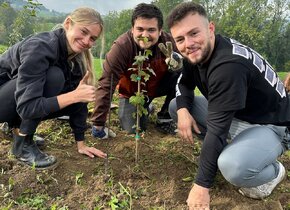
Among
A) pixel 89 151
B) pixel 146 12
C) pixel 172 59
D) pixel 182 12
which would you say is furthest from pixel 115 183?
pixel 146 12

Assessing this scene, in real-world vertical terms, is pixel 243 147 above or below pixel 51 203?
above

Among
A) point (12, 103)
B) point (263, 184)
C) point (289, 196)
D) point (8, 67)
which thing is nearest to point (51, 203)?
point (12, 103)

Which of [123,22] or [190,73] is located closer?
[190,73]

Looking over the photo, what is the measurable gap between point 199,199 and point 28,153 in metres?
1.46

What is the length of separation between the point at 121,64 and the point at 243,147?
163cm

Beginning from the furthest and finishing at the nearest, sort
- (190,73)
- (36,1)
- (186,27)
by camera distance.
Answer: (36,1), (190,73), (186,27)

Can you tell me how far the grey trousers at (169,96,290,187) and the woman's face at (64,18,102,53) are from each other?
138 centimetres

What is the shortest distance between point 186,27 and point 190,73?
2.34 ft

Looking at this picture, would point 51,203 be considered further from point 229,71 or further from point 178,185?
point 229,71

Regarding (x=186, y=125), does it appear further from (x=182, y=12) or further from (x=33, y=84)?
(x=33, y=84)

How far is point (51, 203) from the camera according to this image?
2445 millimetres

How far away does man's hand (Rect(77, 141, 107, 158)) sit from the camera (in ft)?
10.2

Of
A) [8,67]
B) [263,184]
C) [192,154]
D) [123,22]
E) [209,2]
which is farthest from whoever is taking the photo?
[123,22]

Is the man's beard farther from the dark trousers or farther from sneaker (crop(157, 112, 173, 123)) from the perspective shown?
sneaker (crop(157, 112, 173, 123))
